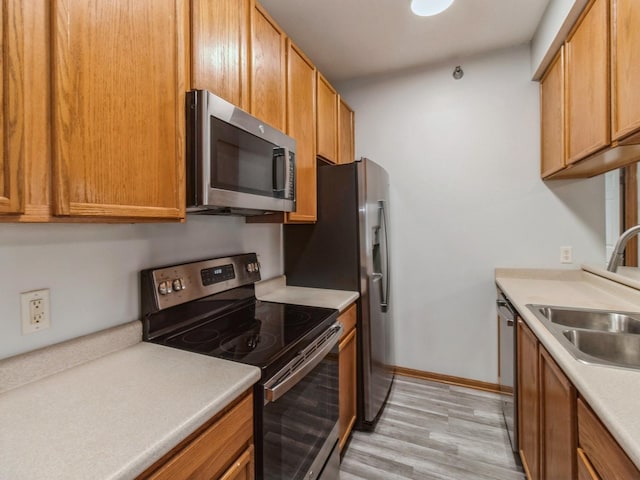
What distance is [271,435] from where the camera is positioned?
1046 mm

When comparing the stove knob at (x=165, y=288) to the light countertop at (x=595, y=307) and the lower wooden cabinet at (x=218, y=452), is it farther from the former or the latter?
the light countertop at (x=595, y=307)

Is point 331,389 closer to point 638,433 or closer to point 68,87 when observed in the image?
point 638,433

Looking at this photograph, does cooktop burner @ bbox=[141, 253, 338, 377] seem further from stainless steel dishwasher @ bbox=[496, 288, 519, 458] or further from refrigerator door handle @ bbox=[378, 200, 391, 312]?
stainless steel dishwasher @ bbox=[496, 288, 519, 458]

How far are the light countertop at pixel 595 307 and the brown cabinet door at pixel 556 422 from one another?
0.09 meters

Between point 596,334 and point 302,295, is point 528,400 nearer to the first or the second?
point 596,334

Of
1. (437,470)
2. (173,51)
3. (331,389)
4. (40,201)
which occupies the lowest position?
(437,470)

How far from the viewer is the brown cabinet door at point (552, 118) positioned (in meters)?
1.92

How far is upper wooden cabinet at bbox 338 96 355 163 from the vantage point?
2514mm

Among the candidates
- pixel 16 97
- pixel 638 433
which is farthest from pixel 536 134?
pixel 16 97

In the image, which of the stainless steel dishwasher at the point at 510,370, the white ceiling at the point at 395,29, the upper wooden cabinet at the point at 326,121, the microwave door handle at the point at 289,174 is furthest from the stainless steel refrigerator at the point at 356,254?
the white ceiling at the point at 395,29

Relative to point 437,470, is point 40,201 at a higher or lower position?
higher

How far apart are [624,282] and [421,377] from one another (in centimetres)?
158

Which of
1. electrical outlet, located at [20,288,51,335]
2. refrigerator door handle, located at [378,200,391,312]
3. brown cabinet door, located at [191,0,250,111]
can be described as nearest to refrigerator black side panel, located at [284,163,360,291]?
refrigerator door handle, located at [378,200,391,312]

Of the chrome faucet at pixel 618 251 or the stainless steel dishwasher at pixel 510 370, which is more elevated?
the chrome faucet at pixel 618 251
